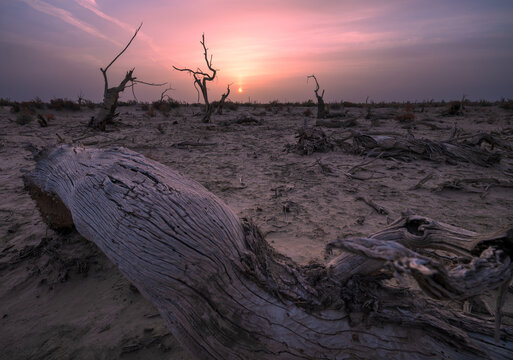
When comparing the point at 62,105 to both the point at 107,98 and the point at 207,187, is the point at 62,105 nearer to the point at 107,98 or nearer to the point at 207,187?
the point at 107,98

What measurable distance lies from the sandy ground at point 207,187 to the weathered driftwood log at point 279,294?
569 millimetres

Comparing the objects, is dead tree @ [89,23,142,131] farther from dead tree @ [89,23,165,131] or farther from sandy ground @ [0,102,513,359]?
sandy ground @ [0,102,513,359]

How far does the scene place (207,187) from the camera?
4703 millimetres

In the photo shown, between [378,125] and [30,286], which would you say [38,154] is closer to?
[30,286]

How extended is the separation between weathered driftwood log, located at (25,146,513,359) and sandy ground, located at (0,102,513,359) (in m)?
0.57

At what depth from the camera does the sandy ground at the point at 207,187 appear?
6.09ft

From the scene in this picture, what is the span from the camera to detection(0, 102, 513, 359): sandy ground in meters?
1.86

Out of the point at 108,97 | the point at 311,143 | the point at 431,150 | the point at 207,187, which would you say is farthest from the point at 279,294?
the point at 108,97

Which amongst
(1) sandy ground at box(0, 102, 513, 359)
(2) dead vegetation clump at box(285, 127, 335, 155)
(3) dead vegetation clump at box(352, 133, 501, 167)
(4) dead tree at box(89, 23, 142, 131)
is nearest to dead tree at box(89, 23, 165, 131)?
(4) dead tree at box(89, 23, 142, 131)

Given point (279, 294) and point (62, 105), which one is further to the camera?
point (62, 105)

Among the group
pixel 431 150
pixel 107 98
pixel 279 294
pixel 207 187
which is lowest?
pixel 207 187

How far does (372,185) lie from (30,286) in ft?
16.2

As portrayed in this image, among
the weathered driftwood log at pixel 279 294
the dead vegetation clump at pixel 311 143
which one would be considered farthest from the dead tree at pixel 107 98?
the weathered driftwood log at pixel 279 294

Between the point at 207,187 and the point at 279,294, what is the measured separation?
3.41 meters
